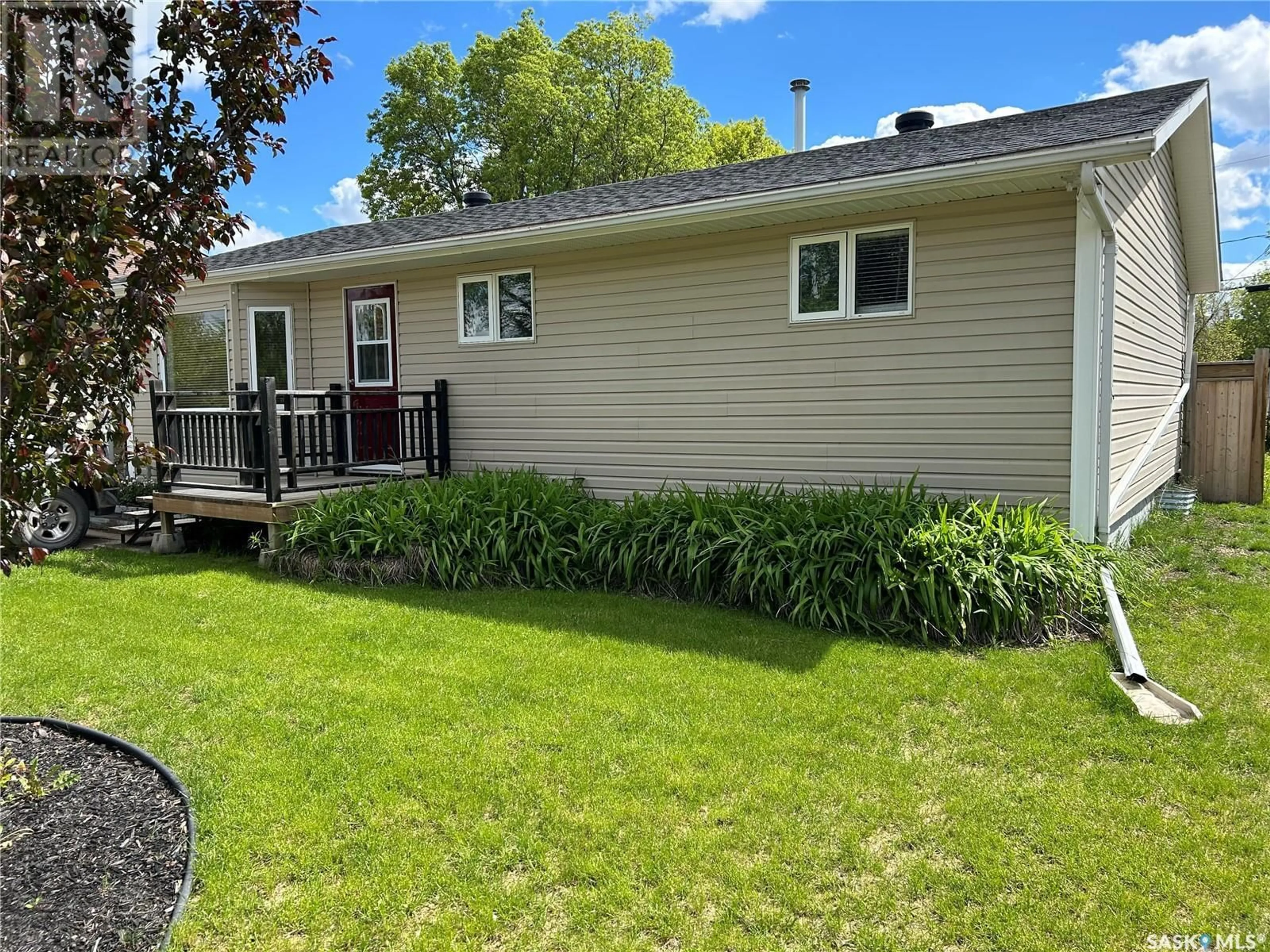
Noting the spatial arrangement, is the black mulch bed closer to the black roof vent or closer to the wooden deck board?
the wooden deck board

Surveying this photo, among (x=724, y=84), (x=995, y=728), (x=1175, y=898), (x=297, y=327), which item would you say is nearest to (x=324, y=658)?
(x=995, y=728)

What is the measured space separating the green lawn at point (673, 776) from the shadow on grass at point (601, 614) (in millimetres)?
37

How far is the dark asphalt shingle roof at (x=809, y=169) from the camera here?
236 inches

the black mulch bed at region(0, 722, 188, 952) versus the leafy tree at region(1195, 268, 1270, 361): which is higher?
the leafy tree at region(1195, 268, 1270, 361)

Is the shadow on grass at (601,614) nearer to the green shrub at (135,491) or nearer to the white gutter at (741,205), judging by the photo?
the green shrub at (135,491)

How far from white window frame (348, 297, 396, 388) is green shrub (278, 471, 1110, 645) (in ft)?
7.79

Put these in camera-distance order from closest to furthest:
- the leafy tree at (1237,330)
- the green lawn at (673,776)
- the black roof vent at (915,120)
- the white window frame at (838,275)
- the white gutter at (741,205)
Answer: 1. the green lawn at (673,776)
2. the white gutter at (741,205)
3. the white window frame at (838,275)
4. the black roof vent at (915,120)
5. the leafy tree at (1237,330)

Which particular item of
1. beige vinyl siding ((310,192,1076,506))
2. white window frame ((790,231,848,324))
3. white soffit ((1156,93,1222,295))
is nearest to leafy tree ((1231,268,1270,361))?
white soffit ((1156,93,1222,295))

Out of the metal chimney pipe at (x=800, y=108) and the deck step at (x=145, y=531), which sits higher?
the metal chimney pipe at (x=800, y=108)

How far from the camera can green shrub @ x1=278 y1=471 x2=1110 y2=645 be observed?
5164 mm

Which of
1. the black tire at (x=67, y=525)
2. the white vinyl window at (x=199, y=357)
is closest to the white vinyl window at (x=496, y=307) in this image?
the white vinyl window at (x=199, y=357)

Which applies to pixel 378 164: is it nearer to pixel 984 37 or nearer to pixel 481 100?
pixel 481 100

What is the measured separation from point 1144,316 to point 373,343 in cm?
828

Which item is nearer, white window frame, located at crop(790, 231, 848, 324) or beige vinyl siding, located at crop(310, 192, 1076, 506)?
beige vinyl siding, located at crop(310, 192, 1076, 506)
